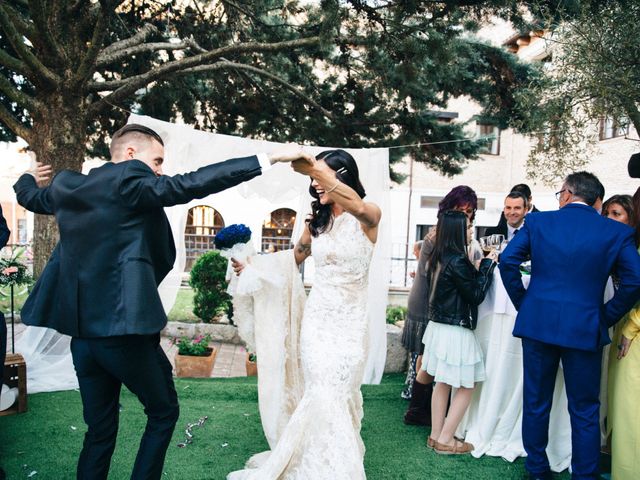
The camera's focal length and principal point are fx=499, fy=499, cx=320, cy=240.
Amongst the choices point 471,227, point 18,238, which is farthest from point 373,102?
point 18,238

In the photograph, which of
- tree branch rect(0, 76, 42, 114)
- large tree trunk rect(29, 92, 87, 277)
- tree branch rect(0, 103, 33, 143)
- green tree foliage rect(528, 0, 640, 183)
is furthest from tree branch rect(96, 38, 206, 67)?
green tree foliage rect(528, 0, 640, 183)

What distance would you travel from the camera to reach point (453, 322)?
366 centimetres

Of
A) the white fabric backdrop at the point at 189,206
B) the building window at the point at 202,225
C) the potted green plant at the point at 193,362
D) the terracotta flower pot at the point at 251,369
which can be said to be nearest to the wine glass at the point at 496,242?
the white fabric backdrop at the point at 189,206

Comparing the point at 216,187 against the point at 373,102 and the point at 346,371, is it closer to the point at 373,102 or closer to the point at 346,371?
the point at 346,371

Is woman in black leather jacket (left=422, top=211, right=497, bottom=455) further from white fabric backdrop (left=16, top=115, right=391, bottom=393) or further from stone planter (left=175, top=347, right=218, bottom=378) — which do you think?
stone planter (left=175, top=347, right=218, bottom=378)

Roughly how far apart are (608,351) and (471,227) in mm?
1284

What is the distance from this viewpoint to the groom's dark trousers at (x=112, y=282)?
216 cm

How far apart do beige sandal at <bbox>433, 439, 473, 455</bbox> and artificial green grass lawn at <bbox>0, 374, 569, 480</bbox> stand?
2.1 inches

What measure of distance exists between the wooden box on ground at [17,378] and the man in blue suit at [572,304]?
3.85 metres

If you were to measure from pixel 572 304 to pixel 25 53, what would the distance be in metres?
5.51

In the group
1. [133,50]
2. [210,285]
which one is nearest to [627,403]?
[210,285]

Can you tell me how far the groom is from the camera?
217cm

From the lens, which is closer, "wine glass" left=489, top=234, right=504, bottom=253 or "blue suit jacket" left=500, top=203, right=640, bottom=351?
"blue suit jacket" left=500, top=203, right=640, bottom=351

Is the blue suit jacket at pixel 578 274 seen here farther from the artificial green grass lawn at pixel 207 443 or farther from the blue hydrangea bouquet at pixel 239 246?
the blue hydrangea bouquet at pixel 239 246
